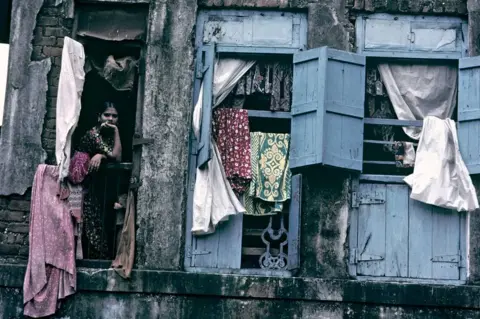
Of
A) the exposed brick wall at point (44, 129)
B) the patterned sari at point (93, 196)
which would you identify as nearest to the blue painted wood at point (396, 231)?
the patterned sari at point (93, 196)

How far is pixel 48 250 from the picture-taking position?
985 cm

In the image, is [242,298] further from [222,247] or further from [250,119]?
[250,119]

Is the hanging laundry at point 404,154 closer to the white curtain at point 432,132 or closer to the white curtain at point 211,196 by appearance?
the white curtain at point 432,132

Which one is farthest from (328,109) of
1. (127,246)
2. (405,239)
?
(127,246)

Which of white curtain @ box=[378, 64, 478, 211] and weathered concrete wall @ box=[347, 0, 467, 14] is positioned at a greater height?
weathered concrete wall @ box=[347, 0, 467, 14]

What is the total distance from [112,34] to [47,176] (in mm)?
1673

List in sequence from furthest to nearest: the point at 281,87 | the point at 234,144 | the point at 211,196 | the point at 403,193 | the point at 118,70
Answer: the point at 118,70
the point at 281,87
the point at 234,144
the point at 403,193
the point at 211,196

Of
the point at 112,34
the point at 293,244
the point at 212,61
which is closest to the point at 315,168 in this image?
the point at 293,244

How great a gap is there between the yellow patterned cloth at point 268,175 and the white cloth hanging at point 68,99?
1829mm

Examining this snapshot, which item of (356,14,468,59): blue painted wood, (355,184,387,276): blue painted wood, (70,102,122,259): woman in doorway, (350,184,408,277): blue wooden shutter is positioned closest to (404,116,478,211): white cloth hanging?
(350,184,408,277): blue wooden shutter

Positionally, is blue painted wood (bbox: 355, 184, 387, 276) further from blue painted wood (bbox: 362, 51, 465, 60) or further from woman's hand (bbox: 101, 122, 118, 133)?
A: woman's hand (bbox: 101, 122, 118, 133)

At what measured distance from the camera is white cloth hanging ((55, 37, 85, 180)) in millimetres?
10062

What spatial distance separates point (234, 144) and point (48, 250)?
7.00ft

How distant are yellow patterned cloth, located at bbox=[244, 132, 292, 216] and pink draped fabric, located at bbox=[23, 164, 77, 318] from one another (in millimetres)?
1853
